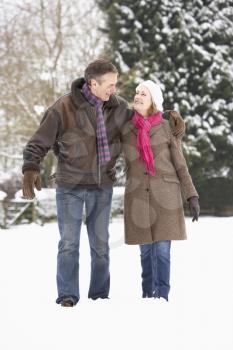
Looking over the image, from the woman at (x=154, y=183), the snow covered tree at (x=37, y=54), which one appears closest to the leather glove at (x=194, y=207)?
the woman at (x=154, y=183)

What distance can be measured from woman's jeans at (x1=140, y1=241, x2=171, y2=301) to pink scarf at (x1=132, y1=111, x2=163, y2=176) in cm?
58

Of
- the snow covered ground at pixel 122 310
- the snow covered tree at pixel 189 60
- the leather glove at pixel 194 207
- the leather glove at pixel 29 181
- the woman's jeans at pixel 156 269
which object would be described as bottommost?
the snow covered ground at pixel 122 310

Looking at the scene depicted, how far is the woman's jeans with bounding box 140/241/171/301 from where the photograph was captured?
457 centimetres

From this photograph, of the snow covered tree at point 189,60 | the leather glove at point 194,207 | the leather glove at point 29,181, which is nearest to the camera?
the leather glove at point 29,181

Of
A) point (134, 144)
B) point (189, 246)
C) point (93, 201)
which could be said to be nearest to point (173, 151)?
point (134, 144)

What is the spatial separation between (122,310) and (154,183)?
43.3 inches

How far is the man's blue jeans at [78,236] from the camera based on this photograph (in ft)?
14.6

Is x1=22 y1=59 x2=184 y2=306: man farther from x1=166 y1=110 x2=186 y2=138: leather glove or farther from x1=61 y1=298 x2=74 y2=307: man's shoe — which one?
x1=166 y1=110 x2=186 y2=138: leather glove

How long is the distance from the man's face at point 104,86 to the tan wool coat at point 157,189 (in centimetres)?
36

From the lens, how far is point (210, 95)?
16.2 metres

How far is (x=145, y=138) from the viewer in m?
4.57

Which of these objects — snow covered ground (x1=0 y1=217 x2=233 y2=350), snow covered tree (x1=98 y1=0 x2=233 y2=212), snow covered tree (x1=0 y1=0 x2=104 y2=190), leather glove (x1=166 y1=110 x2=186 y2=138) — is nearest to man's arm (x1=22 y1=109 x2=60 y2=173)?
leather glove (x1=166 y1=110 x2=186 y2=138)

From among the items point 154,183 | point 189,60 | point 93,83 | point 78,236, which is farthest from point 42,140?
A: point 189,60

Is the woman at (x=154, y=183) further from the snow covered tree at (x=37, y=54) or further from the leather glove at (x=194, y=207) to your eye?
the snow covered tree at (x=37, y=54)
